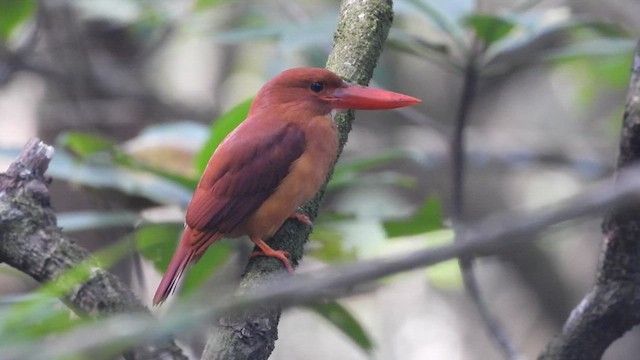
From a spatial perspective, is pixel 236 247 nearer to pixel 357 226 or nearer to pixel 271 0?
pixel 357 226

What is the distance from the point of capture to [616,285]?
1854 mm

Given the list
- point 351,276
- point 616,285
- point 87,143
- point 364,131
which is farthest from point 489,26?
point 364,131

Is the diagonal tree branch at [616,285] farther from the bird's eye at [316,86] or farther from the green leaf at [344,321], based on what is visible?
the bird's eye at [316,86]

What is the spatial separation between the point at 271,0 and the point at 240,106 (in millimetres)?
2662

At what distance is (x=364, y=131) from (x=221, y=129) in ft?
9.18

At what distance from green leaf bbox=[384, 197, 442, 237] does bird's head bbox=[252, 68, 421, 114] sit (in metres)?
0.33

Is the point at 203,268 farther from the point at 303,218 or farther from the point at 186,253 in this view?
the point at 303,218

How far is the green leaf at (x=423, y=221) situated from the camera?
2504 millimetres

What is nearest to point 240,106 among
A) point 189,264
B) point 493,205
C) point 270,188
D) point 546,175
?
point 270,188

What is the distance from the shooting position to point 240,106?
2.54 metres

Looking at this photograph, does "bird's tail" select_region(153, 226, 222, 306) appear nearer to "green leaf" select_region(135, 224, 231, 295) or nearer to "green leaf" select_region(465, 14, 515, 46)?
"green leaf" select_region(135, 224, 231, 295)

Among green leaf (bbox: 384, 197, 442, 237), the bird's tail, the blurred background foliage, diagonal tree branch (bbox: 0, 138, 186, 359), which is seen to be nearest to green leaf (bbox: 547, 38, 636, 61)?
the blurred background foliage

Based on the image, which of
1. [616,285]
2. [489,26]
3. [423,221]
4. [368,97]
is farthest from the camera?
[489,26]

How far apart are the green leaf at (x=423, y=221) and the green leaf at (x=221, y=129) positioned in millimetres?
528
